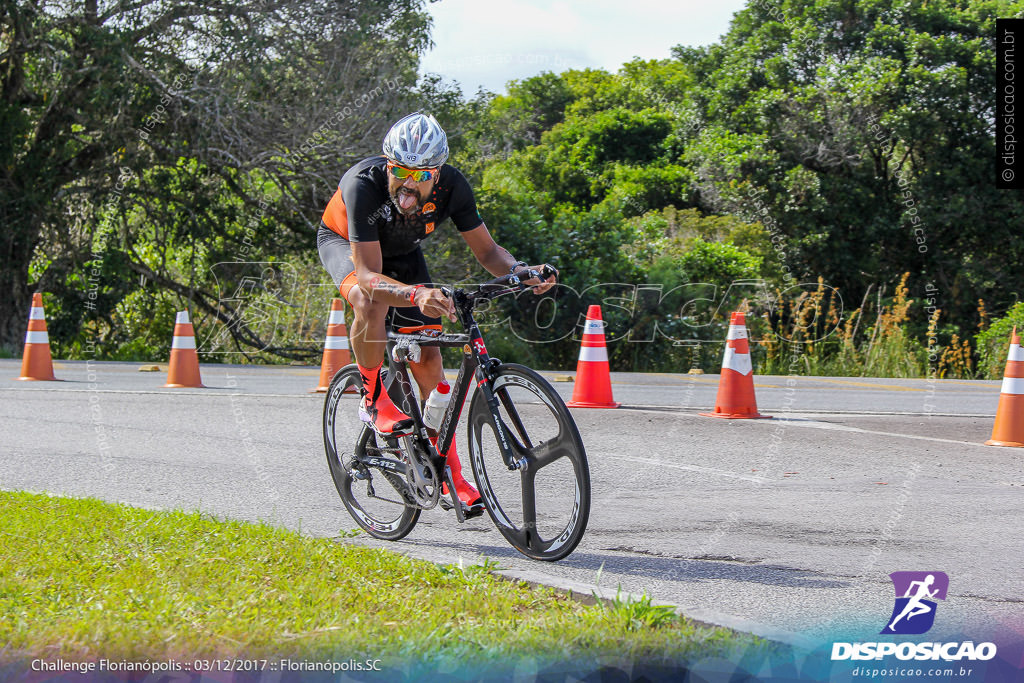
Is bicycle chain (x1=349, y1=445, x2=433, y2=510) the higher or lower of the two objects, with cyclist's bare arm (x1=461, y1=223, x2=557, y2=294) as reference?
lower

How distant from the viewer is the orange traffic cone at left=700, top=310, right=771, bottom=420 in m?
9.66

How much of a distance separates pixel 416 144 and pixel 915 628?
2777 mm

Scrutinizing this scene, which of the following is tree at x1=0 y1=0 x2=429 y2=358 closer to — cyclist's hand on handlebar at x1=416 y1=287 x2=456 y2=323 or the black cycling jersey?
the black cycling jersey

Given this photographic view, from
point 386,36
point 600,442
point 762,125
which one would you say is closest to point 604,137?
point 762,125

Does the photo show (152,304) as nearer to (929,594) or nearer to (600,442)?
(600,442)

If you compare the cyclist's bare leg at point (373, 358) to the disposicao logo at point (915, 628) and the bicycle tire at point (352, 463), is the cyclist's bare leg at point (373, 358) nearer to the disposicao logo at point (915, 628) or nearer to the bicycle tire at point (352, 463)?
the bicycle tire at point (352, 463)

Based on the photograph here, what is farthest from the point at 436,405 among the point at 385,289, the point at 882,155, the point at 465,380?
the point at 882,155

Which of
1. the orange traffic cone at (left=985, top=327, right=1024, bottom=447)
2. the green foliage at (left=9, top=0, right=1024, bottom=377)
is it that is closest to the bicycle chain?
the orange traffic cone at (left=985, top=327, right=1024, bottom=447)

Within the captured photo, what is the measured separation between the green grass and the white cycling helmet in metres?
1.72

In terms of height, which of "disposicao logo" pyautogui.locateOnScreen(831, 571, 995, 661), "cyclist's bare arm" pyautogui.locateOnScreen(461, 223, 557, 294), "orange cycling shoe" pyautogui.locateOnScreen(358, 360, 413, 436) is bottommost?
"disposicao logo" pyautogui.locateOnScreen(831, 571, 995, 661)

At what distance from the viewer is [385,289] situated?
4.70m

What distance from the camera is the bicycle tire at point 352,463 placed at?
5.25 metres

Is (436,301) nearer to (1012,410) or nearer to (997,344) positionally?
(1012,410)

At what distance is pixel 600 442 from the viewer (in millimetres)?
8453
